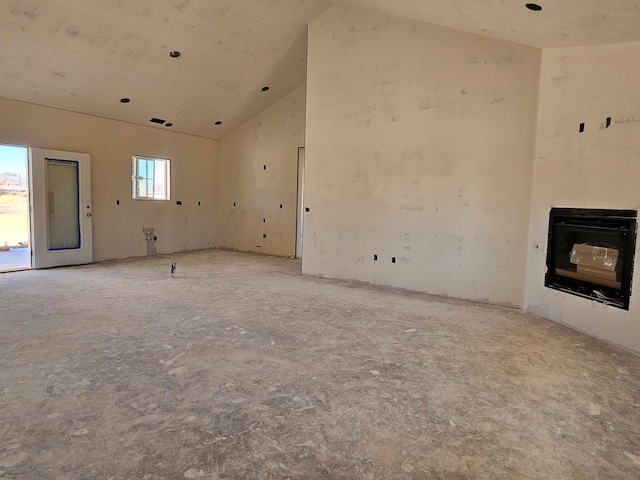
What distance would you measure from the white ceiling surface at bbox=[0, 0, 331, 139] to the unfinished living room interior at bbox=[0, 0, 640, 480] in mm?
39

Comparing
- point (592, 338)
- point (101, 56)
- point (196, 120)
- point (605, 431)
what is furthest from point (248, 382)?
point (196, 120)

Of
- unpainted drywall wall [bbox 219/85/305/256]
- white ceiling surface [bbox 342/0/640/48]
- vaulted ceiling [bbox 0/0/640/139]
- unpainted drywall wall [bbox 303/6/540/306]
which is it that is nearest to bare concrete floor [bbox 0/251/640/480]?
unpainted drywall wall [bbox 303/6/540/306]

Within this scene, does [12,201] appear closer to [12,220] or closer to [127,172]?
[12,220]

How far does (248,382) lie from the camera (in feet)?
Result: 8.14

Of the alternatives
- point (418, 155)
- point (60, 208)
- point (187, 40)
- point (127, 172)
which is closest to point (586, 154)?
point (418, 155)

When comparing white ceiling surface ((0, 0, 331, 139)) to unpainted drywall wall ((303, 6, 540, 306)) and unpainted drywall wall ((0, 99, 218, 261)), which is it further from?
unpainted drywall wall ((303, 6, 540, 306))

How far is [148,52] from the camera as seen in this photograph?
5465mm

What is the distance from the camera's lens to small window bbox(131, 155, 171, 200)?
7.69 m

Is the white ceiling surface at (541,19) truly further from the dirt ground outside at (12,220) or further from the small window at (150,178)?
the dirt ground outside at (12,220)

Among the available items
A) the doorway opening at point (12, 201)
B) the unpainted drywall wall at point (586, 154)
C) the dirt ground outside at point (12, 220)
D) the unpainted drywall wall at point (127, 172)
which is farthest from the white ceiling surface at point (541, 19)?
the dirt ground outside at point (12, 220)

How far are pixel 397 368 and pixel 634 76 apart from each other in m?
3.25

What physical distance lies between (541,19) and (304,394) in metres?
3.74

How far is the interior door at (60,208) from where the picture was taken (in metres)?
6.05

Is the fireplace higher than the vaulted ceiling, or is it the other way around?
the vaulted ceiling
